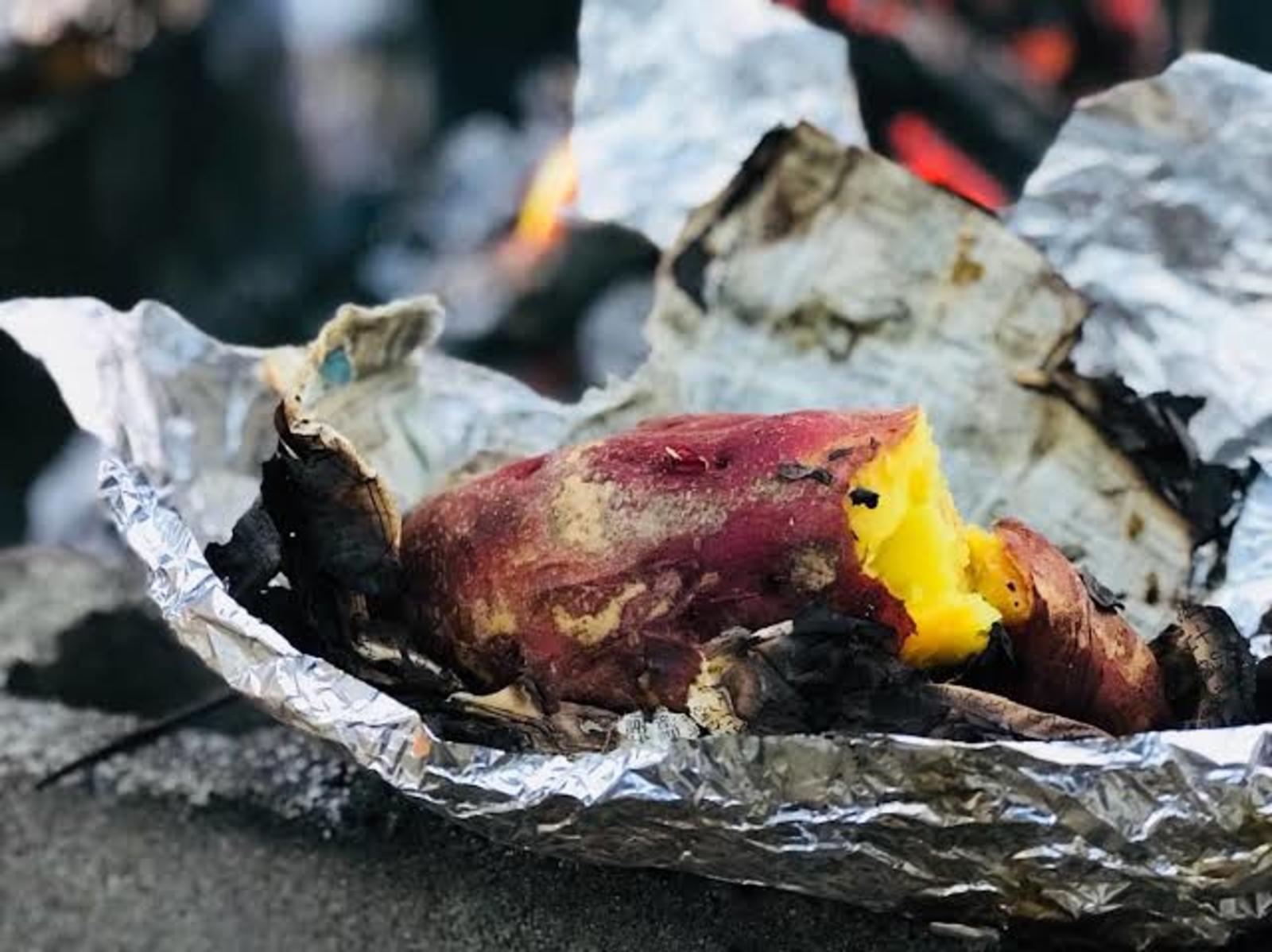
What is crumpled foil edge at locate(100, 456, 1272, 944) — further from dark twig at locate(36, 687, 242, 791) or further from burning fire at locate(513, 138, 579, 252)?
burning fire at locate(513, 138, 579, 252)

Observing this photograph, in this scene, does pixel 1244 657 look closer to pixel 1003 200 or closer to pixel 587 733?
pixel 587 733

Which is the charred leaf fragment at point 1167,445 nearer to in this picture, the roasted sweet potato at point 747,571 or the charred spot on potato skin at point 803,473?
the roasted sweet potato at point 747,571

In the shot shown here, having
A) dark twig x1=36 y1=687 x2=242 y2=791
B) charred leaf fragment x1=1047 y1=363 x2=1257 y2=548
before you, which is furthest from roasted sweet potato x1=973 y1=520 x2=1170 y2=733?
dark twig x1=36 y1=687 x2=242 y2=791

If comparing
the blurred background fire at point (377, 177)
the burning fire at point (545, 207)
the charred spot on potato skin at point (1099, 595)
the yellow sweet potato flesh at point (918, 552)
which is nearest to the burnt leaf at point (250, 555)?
the yellow sweet potato flesh at point (918, 552)

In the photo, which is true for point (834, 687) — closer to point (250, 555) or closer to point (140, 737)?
point (250, 555)

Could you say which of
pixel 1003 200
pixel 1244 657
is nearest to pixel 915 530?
pixel 1244 657

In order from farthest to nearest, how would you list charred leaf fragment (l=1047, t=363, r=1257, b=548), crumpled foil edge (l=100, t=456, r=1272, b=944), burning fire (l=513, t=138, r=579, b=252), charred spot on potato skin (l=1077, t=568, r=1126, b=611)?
burning fire (l=513, t=138, r=579, b=252), charred leaf fragment (l=1047, t=363, r=1257, b=548), charred spot on potato skin (l=1077, t=568, r=1126, b=611), crumpled foil edge (l=100, t=456, r=1272, b=944)
